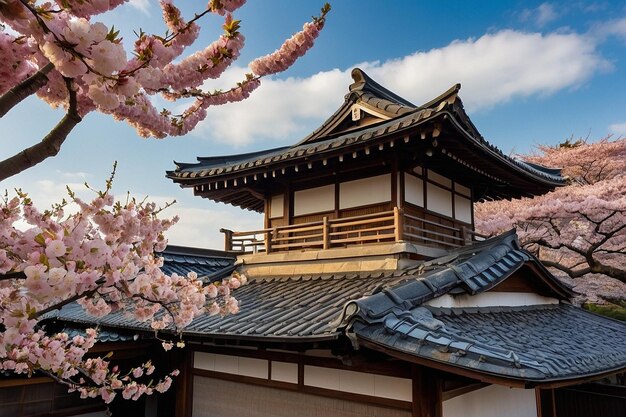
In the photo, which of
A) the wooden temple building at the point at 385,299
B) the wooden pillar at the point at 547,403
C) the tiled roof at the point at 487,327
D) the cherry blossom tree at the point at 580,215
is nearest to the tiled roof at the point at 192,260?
the wooden temple building at the point at 385,299

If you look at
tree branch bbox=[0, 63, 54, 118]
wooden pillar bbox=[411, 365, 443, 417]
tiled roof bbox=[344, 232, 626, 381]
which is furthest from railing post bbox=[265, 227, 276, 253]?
tree branch bbox=[0, 63, 54, 118]

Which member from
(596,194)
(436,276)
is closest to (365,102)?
(436,276)

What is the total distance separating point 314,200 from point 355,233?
3.98 ft

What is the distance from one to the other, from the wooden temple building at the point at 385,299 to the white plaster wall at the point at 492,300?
0.03 m

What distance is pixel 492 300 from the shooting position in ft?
22.3

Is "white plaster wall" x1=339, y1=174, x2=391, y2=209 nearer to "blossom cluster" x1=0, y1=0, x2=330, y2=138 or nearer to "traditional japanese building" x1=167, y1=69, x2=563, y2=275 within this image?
"traditional japanese building" x1=167, y1=69, x2=563, y2=275

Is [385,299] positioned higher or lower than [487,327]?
higher

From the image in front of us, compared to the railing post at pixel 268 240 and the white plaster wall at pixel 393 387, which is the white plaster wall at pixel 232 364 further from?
the railing post at pixel 268 240

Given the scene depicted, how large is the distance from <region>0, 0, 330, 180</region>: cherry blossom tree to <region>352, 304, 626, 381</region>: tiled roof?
106 inches

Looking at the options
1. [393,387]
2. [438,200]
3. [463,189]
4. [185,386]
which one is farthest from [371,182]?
[185,386]

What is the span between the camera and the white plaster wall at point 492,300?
18.7 ft

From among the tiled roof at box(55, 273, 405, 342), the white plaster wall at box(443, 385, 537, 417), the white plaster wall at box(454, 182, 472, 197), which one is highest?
the white plaster wall at box(454, 182, 472, 197)

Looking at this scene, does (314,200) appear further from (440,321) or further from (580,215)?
(580,215)

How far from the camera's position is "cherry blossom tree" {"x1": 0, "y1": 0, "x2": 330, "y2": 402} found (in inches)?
78.4
